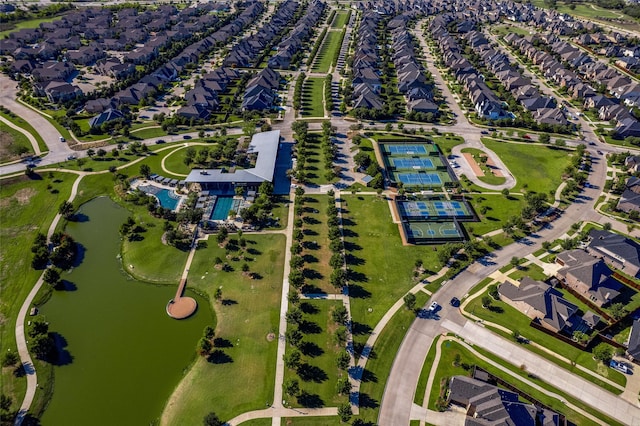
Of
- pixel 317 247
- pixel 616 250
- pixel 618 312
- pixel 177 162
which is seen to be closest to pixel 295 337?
pixel 317 247

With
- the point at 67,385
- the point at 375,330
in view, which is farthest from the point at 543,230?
the point at 67,385

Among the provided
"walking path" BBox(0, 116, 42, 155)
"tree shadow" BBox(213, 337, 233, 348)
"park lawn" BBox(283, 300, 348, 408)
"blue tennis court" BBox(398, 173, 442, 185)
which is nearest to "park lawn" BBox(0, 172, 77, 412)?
"walking path" BBox(0, 116, 42, 155)

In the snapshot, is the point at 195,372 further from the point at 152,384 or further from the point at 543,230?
the point at 543,230

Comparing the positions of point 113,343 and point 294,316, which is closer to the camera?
point 113,343

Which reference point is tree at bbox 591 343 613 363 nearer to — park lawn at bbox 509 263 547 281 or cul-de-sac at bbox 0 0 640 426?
cul-de-sac at bbox 0 0 640 426

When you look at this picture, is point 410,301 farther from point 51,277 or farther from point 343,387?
point 51,277

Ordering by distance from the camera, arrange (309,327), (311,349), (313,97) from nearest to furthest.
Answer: (311,349) → (309,327) → (313,97)
